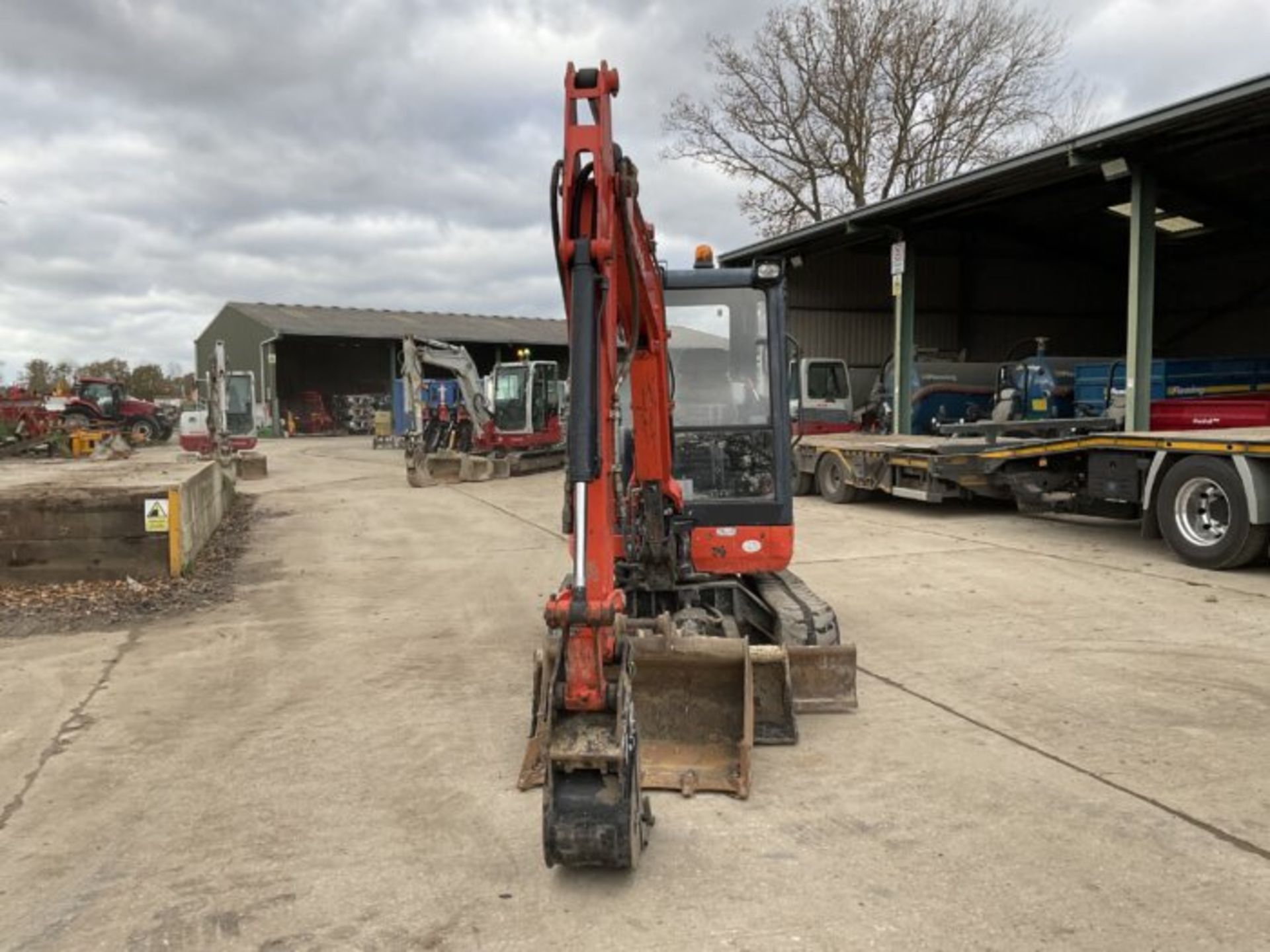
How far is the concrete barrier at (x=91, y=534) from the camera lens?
27.3 feet

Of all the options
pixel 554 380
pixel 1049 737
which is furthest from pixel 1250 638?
pixel 554 380

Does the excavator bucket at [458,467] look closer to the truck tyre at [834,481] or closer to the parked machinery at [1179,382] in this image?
the truck tyre at [834,481]

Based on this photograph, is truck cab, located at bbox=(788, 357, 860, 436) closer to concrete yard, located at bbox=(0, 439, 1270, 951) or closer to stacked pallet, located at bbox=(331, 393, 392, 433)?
concrete yard, located at bbox=(0, 439, 1270, 951)

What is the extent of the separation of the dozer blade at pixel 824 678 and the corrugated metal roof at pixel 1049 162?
935cm

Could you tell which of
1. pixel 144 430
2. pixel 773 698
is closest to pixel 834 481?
pixel 773 698

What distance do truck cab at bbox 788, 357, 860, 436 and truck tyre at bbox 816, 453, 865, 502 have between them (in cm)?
277

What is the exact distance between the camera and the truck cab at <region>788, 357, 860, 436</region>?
1867cm

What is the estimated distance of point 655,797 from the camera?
402cm

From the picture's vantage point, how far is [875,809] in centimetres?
391

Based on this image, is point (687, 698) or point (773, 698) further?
point (773, 698)

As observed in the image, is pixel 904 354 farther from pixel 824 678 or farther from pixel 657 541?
pixel 824 678

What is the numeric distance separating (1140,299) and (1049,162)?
7.91 ft

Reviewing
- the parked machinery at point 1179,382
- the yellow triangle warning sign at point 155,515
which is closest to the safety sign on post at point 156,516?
the yellow triangle warning sign at point 155,515

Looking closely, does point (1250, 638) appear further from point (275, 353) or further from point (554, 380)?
point (275, 353)
